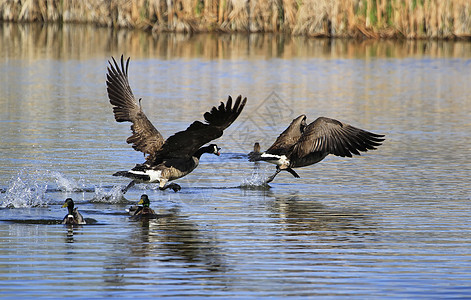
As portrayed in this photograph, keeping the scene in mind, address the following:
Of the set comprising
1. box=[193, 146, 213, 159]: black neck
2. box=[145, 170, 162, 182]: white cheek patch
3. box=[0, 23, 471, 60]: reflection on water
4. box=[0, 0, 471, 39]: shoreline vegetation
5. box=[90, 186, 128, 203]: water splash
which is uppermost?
box=[0, 0, 471, 39]: shoreline vegetation

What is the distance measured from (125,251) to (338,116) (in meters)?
12.1

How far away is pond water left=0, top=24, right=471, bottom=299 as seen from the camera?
28.9 ft

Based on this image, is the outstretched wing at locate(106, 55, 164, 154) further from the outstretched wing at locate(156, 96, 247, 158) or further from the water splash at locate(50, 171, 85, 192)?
the water splash at locate(50, 171, 85, 192)

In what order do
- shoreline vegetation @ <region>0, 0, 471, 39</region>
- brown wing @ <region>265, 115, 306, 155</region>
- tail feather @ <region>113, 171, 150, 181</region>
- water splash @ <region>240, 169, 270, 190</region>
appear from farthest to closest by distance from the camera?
shoreline vegetation @ <region>0, 0, 471, 39</region> < brown wing @ <region>265, 115, 306, 155</region> < water splash @ <region>240, 169, 270, 190</region> < tail feather @ <region>113, 171, 150, 181</region>

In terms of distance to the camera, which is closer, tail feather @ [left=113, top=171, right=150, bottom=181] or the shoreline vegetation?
tail feather @ [left=113, top=171, right=150, bottom=181]

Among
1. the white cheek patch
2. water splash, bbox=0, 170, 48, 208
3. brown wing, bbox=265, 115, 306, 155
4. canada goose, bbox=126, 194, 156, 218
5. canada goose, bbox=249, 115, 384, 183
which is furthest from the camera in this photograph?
brown wing, bbox=265, 115, 306, 155

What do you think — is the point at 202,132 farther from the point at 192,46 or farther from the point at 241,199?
the point at 192,46

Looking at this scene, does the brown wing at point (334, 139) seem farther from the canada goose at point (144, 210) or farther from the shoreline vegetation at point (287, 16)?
the shoreline vegetation at point (287, 16)

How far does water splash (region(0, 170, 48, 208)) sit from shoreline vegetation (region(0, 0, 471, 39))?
2677 cm

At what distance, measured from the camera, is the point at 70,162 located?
589 inches

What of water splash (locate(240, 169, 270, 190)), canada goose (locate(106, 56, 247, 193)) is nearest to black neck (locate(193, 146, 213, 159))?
canada goose (locate(106, 56, 247, 193))

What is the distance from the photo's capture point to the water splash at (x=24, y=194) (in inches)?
472

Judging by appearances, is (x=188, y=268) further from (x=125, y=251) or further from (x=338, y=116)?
(x=338, y=116)

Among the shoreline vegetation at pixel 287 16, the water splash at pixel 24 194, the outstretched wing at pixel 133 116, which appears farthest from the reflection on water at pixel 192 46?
the water splash at pixel 24 194
